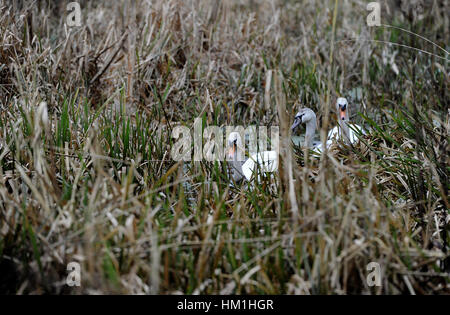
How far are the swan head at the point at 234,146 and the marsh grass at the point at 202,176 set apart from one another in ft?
0.56

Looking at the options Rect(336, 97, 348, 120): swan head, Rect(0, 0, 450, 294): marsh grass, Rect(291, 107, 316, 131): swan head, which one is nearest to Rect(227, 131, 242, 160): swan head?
Rect(0, 0, 450, 294): marsh grass

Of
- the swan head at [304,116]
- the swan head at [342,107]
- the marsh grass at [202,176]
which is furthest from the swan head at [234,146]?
the swan head at [342,107]

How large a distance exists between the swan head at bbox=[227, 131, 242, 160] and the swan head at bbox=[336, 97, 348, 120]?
0.99 m

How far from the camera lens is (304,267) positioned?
2062mm

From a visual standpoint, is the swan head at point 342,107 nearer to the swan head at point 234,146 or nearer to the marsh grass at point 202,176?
the marsh grass at point 202,176

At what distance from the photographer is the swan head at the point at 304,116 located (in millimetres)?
3879

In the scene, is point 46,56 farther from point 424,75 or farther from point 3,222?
point 424,75

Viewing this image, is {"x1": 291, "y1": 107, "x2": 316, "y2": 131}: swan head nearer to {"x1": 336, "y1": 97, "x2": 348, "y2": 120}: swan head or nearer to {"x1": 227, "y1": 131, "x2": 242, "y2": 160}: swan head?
{"x1": 336, "y1": 97, "x2": 348, "y2": 120}: swan head

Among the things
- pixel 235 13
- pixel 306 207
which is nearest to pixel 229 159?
pixel 306 207

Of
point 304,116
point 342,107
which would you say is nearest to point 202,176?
point 304,116

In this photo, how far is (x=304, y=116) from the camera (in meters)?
3.89

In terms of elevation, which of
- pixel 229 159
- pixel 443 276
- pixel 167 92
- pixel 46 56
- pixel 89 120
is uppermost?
pixel 46 56
